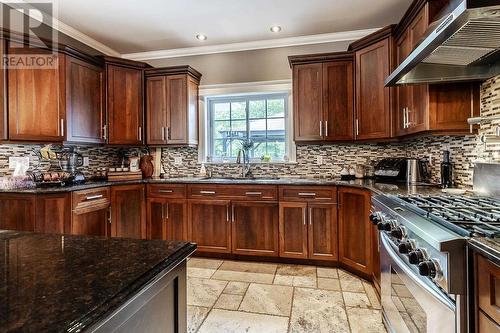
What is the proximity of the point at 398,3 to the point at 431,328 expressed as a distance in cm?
290

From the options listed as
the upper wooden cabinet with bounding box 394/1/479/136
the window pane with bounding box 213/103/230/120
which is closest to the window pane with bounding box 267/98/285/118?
the window pane with bounding box 213/103/230/120

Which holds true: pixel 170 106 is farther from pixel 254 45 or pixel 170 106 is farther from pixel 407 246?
pixel 407 246

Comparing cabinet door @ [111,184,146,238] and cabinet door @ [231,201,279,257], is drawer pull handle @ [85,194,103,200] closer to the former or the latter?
cabinet door @ [111,184,146,238]

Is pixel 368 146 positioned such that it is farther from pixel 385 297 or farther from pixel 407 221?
pixel 407 221

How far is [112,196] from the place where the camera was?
3.09 m

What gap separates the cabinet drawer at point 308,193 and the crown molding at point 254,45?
1.89 metres

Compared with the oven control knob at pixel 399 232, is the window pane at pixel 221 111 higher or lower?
higher

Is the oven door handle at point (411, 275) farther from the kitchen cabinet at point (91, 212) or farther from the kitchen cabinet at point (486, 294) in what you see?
the kitchen cabinet at point (91, 212)

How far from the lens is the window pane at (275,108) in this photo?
368 cm

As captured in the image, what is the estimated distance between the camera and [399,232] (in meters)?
1.32

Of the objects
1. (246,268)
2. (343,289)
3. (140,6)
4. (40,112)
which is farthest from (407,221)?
(40,112)

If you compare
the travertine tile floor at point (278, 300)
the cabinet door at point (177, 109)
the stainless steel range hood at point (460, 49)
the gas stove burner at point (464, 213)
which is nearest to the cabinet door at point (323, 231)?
the travertine tile floor at point (278, 300)

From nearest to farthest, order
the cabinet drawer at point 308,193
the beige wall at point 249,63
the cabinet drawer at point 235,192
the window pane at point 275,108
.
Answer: the cabinet drawer at point 308,193
the cabinet drawer at point 235,192
the beige wall at point 249,63
the window pane at point 275,108

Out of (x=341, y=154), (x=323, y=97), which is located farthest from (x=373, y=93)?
(x=341, y=154)
